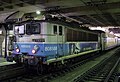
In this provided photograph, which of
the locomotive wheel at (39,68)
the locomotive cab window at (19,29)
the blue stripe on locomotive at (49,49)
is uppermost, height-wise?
the locomotive cab window at (19,29)

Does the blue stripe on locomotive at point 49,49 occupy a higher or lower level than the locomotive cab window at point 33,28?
lower

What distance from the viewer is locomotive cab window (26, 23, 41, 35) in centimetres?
1054

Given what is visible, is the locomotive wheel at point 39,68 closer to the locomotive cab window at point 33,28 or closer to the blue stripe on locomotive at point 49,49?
the blue stripe on locomotive at point 49,49

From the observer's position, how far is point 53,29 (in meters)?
10.8

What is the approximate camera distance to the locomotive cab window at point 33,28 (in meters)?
10.5

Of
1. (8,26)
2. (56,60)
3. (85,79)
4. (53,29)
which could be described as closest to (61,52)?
(56,60)

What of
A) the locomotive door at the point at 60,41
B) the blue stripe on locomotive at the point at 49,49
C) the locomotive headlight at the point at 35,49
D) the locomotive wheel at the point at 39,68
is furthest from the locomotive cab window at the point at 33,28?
the locomotive wheel at the point at 39,68

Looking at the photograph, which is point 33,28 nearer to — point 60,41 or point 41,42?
point 41,42

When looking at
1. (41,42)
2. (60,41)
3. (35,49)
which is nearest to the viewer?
(41,42)

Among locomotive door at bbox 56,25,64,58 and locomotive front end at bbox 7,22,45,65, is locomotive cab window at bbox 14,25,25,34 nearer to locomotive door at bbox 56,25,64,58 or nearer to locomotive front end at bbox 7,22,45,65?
locomotive front end at bbox 7,22,45,65

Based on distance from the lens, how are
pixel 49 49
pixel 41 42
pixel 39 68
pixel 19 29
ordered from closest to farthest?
1. pixel 41 42
2. pixel 49 49
3. pixel 39 68
4. pixel 19 29

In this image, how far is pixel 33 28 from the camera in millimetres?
10672

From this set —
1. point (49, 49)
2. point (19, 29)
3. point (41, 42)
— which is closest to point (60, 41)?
point (49, 49)

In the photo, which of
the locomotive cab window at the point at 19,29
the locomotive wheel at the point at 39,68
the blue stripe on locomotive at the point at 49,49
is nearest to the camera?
the blue stripe on locomotive at the point at 49,49
